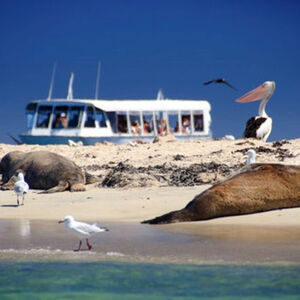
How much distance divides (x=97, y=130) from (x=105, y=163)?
50.1 feet

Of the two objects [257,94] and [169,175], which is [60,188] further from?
[257,94]

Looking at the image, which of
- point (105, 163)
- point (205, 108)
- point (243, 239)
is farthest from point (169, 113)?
point (243, 239)

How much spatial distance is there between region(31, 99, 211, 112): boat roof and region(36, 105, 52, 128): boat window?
35 centimetres

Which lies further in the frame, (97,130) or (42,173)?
(97,130)

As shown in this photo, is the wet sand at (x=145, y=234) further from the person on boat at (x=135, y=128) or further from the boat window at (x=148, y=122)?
the boat window at (x=148, y=122)

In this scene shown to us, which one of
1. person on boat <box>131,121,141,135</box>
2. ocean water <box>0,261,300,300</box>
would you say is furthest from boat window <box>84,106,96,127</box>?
ocean water <box>0,261,300,300</box>

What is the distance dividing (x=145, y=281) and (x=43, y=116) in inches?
1156

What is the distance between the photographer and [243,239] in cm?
775

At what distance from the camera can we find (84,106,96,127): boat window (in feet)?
110

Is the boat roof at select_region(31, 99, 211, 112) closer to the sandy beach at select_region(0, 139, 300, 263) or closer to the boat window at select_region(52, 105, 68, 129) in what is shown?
the boat window at select_region(52, 105, 68, 129)

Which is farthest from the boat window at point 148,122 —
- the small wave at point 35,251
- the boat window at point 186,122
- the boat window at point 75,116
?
the small wave at point 35,251

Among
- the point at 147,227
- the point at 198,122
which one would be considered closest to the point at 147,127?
the point at 198,122

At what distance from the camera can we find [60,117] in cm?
3403

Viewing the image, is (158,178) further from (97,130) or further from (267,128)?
(97,130)
